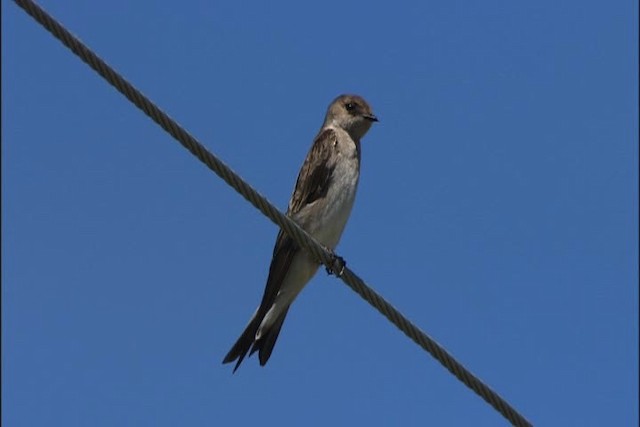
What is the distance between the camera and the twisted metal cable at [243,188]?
18.5 feet

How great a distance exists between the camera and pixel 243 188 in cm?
616

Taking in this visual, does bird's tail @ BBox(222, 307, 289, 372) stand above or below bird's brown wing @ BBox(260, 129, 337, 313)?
below

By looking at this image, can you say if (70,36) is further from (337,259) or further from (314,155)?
(314,155)

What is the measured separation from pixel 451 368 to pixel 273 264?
9.66ft

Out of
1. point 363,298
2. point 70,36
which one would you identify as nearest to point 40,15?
point 70,36

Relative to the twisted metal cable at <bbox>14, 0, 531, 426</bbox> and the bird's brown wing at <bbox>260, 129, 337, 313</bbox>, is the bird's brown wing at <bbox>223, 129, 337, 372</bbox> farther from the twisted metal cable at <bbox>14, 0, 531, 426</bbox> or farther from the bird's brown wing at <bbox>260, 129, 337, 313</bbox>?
the twisted metal cable at <bbox>14, 0, 531, 426</bbox>

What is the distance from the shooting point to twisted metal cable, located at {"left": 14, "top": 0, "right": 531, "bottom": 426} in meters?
5.65

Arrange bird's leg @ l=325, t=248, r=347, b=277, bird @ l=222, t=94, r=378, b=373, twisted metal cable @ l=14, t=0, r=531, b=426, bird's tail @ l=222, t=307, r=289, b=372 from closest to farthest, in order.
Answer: twisted metal cable @ l=14, t=0, r=531, b=426 < bird's leg @ l=325, t=248, r=347, b=277 < bird's tail @ l=222, t=307, r=289, b=372 < bird @ l=222, t=94, r=378, b=373

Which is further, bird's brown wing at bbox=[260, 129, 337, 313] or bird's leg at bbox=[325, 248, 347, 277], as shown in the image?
bird's brown wing at bbox=[260, 129, 337, 313]

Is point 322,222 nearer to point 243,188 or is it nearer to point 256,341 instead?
point 256,341

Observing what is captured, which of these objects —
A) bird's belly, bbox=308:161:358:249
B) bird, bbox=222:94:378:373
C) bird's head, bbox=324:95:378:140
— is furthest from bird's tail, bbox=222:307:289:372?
bird's head, bbox=324:95:378:140

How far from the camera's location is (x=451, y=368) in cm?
622

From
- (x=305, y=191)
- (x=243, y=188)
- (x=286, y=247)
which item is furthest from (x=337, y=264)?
(x=243, y=188)

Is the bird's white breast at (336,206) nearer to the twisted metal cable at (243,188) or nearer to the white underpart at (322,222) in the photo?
the white underpart at (322,222)
